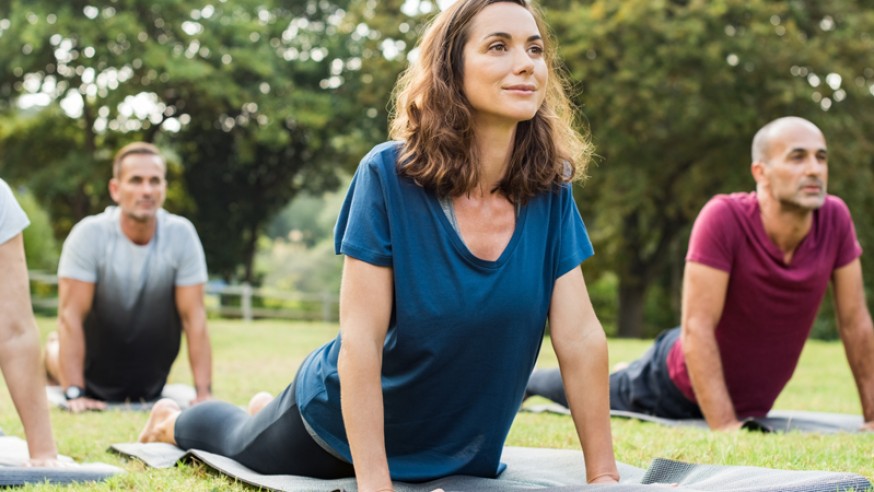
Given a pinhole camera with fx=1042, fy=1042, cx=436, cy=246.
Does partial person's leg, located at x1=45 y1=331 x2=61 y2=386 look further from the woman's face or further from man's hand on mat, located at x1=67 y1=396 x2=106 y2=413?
the woman's face

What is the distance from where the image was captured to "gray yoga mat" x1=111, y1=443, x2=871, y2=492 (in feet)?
10.5

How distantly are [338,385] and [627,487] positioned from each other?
3.24 ft

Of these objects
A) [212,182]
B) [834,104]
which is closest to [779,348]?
[834,104]

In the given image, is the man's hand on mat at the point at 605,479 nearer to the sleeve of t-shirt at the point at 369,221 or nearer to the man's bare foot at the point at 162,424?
the sleeve of t-shirt at the point at 369,221

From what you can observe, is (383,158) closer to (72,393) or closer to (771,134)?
(771,134)

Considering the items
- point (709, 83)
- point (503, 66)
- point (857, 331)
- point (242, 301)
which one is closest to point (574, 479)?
point (503, 66)

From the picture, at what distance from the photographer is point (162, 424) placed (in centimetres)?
506

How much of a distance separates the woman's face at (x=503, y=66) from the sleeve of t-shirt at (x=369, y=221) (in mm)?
385

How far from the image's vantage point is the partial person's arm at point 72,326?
7648 millimetres

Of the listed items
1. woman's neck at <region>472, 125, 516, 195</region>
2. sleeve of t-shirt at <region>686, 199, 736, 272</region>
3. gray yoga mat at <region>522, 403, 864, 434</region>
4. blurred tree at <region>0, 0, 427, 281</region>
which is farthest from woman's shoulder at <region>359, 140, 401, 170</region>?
blurred tree at <region>0, 0, 427, 281</region>

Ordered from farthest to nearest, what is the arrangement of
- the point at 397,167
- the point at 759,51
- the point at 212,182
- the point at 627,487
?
1. the point at 212,182
2. the point at 759,51
3. the point at 397,167
4. the point at 627,487

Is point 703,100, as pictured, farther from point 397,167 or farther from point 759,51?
point 397,167

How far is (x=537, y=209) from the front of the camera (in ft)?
11.3

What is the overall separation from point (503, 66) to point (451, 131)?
0.26m
